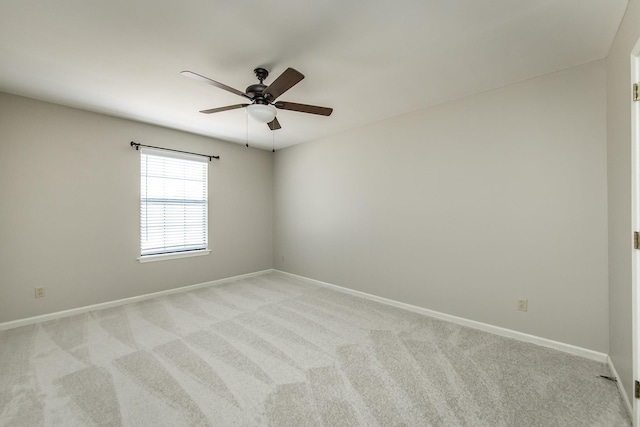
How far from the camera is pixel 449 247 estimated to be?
9.76 ft

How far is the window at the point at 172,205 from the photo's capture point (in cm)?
373

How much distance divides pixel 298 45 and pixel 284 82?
31 centimetres

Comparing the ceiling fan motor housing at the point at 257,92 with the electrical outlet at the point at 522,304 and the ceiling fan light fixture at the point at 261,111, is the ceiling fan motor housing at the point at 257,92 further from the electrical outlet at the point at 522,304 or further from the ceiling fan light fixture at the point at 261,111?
the electrical outlet at the point at 522,304

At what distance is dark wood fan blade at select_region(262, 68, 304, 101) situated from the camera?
179cm

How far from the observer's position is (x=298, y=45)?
1.97 metres

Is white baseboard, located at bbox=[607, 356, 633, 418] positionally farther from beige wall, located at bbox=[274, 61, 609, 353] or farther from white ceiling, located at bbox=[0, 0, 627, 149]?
white ceiling, located at bbox=[0, 0, 627, 149]

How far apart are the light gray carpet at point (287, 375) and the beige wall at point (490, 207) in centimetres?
40

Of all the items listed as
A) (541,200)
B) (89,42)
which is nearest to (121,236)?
(89,42)

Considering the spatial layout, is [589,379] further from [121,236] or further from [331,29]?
[121,236]

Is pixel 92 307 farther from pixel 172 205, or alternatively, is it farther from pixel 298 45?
pixel 298 45

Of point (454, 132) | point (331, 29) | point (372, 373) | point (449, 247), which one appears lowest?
point (372, 373)

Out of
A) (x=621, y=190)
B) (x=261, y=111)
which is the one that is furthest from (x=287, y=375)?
(x=621, y=190)

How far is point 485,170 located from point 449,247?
35.8 inches

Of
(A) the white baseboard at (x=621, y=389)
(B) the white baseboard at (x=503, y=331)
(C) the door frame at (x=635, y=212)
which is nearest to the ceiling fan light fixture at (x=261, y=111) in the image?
(C) the door frame at (x=635, y=212)
